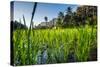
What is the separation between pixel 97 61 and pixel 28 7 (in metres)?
1.04

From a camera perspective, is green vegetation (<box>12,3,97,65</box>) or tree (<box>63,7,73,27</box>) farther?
tree (<box>63,7,73,27</box>)

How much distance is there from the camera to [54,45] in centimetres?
251

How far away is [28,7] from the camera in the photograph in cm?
240

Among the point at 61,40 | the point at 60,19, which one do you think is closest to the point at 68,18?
the point at 60,19

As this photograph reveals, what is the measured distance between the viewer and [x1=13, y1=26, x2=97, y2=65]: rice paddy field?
237cm

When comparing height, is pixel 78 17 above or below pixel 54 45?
above

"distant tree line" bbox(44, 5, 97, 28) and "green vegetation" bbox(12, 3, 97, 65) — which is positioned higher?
"distant tree line" bbox(44, 5, 97, 28)

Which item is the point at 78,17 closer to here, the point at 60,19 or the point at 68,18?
the point at 68,18

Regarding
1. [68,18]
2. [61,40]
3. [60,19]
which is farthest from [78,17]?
[61,40]

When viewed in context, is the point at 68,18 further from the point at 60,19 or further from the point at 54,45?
the point at 54,45

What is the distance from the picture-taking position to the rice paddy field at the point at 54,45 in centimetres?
237

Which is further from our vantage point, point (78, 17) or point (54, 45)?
point (78, 17)

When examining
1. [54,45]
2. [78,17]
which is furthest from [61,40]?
[78,17]
